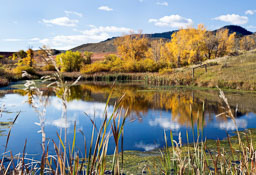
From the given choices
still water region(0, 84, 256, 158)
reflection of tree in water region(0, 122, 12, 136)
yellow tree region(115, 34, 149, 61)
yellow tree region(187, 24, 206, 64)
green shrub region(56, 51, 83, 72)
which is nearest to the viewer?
still water region(0, 84, 256, 158)

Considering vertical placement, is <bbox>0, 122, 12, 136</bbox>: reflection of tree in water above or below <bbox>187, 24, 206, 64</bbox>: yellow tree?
below

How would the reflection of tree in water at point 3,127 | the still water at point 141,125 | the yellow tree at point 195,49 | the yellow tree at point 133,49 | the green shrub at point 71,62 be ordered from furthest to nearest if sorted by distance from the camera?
the yellow tree at point 133,49 → the green shrub at point 71,62 → the yellow tree at point 195,49 → the reflection of tree in water at point 3,127 → the still water at point 141,125

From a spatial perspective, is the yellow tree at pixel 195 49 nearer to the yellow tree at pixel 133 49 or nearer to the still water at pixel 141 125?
the yellow tree at pixel 133 49

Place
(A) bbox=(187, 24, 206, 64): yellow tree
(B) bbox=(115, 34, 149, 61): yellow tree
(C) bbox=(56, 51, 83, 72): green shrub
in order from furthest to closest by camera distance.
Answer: (B) bbox=(115, 34, 149, 61): yellow tree < (C) bbox=(56, 51, 83, 72): green shrub < (A) bbox=(187, 24, 206, 64): yellow tree

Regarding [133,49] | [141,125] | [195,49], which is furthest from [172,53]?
[141,125]

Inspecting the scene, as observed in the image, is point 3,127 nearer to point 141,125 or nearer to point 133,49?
point 141,125

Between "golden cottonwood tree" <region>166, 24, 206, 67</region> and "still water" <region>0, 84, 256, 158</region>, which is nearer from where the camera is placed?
"still water" <region>0, 84, 256, 158</region>

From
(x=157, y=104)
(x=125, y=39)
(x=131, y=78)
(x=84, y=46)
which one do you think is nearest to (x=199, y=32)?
(x=125, y=39)

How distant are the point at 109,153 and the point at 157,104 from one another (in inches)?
223

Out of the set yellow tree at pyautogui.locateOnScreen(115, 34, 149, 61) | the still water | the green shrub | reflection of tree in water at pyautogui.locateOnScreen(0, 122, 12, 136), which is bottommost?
the still water

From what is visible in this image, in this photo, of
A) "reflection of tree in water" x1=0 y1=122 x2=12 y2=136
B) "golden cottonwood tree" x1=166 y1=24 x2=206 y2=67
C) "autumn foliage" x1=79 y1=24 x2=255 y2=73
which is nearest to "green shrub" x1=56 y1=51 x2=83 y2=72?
"autumn foliage" x1=79 y1=24 x2=255 y2=73

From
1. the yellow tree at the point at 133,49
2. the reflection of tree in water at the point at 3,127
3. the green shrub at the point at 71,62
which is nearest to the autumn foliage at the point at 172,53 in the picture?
the yellow tree at the point at 133,49

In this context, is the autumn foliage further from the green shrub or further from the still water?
the still water

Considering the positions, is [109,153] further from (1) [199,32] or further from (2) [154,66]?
(1) [199,32]
